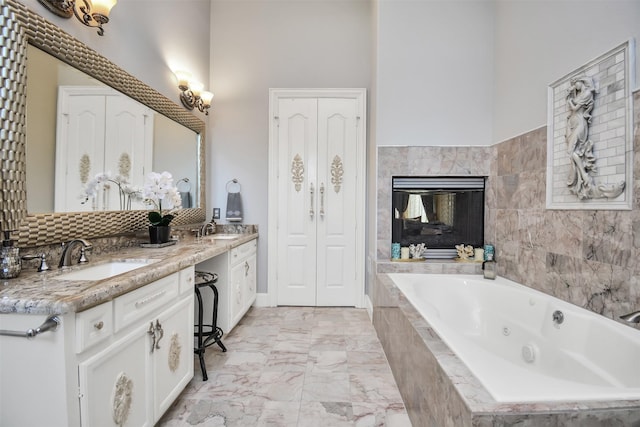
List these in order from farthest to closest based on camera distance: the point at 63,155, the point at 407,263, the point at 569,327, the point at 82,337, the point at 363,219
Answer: the point at 363,219
the point at 407,263
the point at 569,327
the point at 63,155
the point at 82,337

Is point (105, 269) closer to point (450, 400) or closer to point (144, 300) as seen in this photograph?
point (144, 300)

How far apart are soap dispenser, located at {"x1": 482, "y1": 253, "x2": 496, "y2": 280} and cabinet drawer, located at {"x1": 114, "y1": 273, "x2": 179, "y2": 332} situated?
91.0 inches

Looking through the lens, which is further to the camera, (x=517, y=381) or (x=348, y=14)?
(x=348, y=14)

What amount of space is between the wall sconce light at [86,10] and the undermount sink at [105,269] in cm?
130

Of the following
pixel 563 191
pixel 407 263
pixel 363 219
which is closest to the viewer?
pixel 563 191

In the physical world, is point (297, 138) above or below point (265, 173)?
above

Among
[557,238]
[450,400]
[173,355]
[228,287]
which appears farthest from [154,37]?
[557,238]

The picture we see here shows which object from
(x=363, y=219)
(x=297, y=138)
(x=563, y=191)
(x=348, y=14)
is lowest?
(x=363, y=219)

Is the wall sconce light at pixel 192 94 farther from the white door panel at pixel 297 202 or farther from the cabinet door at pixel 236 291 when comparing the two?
the cabinet door at pixel 236 291

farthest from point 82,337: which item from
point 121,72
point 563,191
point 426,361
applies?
point 563,191

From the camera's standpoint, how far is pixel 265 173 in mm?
3369

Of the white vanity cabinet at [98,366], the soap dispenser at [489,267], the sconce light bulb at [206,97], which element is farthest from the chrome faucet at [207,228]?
the soap dispenser at [489,267]

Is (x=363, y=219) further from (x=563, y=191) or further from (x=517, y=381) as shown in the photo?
(x=517, y=381)

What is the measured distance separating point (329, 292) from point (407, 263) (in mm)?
1066
